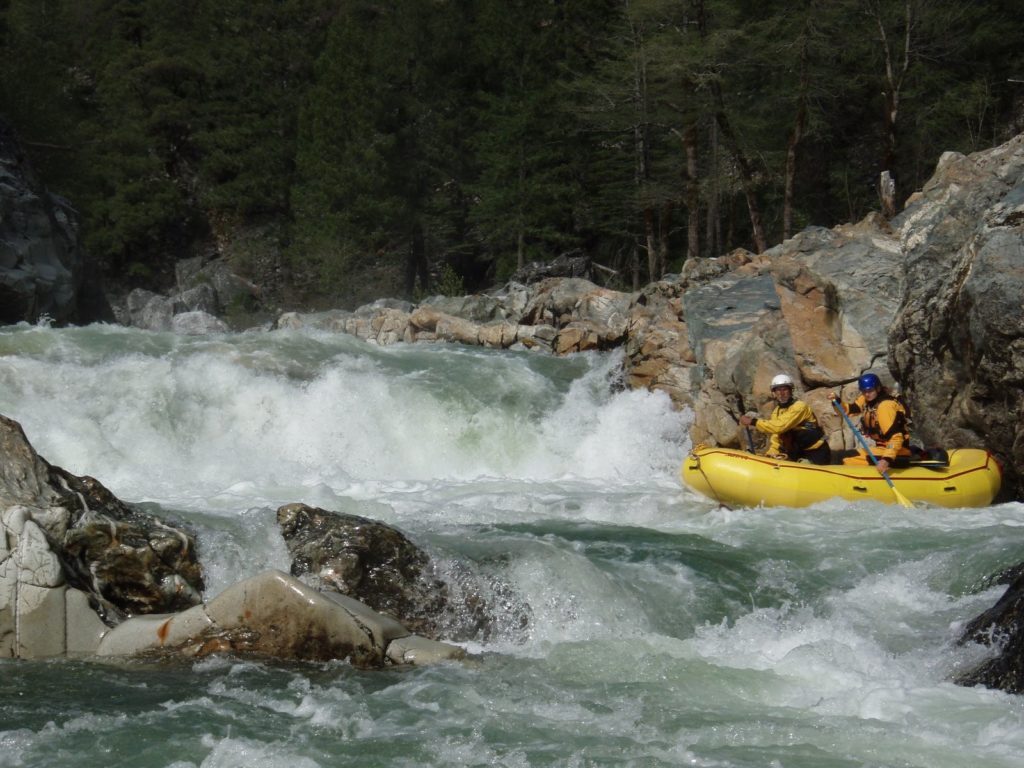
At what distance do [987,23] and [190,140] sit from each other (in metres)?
23.3

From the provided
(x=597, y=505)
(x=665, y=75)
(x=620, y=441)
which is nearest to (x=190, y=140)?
(x=665, y=75)

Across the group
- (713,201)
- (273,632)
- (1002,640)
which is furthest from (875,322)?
(713,201)

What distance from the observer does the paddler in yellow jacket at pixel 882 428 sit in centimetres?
830

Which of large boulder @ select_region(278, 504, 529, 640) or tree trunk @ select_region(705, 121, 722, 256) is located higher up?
tree trunk @ select_region(705, 121, 722, 256)

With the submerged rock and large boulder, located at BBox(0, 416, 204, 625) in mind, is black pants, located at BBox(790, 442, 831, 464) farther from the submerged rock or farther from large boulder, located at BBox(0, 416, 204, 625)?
large boulder, located at BBox(0, 416, 204, 625)

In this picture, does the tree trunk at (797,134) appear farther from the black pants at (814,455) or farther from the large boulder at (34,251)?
the large boulder at (34,251)

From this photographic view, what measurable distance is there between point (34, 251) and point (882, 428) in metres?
17.2

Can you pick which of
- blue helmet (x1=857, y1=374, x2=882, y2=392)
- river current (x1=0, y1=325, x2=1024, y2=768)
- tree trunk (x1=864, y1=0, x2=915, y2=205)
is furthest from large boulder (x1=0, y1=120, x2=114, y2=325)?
blue helmet (x1=857, y1=374, x2=882, y2=392)

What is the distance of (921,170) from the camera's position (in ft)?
71.7

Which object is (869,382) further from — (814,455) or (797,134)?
(797,134)

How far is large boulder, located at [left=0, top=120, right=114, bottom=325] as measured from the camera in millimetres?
19016

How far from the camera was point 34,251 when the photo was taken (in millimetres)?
20016

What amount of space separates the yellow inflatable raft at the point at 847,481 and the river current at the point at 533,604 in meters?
0.16

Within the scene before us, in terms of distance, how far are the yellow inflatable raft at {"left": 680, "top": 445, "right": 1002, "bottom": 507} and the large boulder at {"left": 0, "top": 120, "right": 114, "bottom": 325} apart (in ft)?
49.8
